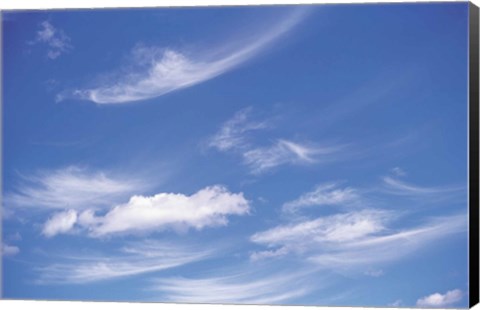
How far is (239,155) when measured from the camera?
36.3 feet

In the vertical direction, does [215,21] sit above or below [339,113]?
above

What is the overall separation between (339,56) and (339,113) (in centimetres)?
54

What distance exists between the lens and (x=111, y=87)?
11.3 meters

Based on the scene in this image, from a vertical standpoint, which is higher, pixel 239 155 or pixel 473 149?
pixel 473 149

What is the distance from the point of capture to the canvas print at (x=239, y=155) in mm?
10805

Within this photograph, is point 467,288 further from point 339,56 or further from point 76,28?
point 76,28

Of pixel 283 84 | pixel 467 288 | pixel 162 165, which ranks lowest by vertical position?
pixel 467 288

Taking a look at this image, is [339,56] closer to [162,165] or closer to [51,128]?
[162,165]

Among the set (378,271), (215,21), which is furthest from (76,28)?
(378,271)

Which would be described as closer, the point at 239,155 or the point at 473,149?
the point at 473,149

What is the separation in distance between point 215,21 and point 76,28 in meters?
1.38

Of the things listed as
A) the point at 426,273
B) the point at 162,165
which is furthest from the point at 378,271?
the point at 162,165

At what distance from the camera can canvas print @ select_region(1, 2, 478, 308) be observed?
10805mm

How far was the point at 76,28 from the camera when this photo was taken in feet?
37.3
